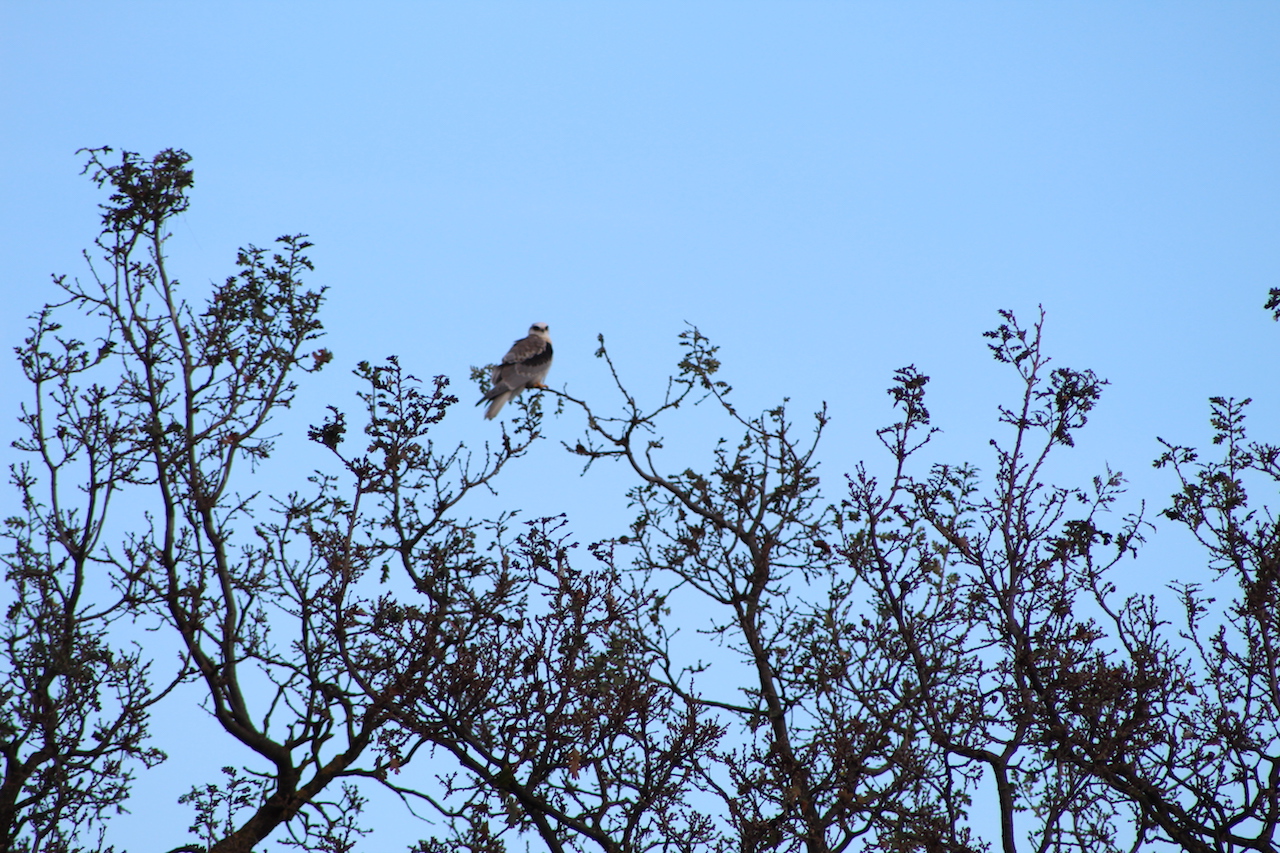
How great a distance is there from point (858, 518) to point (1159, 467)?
2.78 metres

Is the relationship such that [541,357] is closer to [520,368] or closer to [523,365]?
[523,365]

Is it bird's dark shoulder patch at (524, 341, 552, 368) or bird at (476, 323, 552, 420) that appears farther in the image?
bird's dark shoulder patch at (524, 341, 552, 368)

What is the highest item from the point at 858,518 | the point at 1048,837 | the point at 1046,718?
the point at 858,518

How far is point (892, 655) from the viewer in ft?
32.3

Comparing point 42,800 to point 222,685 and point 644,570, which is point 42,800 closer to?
point 222,685

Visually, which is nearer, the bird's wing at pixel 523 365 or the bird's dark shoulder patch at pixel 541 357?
the bird's wing at pixel 523 365

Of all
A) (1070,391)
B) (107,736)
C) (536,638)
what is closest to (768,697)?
(536,638)

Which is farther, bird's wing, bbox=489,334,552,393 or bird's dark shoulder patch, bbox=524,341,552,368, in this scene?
bird's dark shoulder patch, bbox=524,341,552,368

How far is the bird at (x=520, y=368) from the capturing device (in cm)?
1723

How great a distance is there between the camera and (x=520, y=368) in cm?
1819

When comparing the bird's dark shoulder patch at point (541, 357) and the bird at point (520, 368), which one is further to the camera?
the bird's dark shoulder patch at point (541, 357)

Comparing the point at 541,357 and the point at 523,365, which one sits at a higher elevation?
the point at 541,357

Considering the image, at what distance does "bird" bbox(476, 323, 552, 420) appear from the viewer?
17.2m

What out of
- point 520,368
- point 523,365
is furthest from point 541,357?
point 520,368
